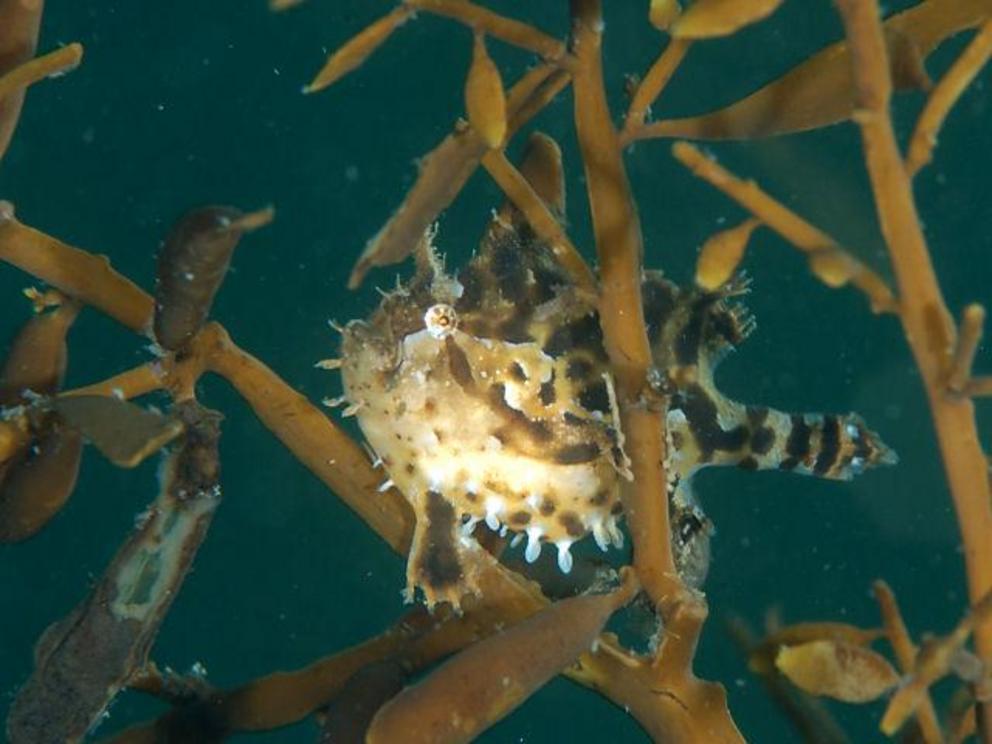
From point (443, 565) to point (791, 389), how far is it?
10.9 m

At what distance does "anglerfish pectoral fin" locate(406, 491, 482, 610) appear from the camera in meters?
2.80

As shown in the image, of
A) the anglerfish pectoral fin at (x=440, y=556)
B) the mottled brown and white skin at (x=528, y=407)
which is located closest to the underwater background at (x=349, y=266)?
the mottled brown and white skin at (x=528, y=407)

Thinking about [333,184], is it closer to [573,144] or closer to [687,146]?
[573,144]

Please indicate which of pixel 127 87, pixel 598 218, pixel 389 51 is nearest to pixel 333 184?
pixel 389 51

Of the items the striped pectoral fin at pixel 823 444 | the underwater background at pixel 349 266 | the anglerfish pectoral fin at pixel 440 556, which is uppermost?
the anglerfish pectoral fin at pixel 440 556

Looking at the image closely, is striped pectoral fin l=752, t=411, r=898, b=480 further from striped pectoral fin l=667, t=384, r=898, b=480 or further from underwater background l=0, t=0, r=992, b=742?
underwater background l=0, t=0, r=992, b=742

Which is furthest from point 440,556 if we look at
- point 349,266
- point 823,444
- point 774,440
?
point 349,266

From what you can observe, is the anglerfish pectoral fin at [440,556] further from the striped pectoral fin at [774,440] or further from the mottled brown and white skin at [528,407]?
the striped pectoral fin at [774,440]

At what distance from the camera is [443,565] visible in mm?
2828

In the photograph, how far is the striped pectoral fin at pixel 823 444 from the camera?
3436 millimetres

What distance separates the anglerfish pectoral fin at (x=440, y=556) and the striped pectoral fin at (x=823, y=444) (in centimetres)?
111

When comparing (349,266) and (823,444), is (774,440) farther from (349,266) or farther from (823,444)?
(349,266)

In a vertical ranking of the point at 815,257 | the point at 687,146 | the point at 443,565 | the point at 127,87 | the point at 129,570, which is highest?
the point at 687,146

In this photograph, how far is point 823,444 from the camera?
344 centimetres
